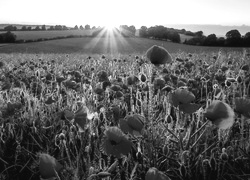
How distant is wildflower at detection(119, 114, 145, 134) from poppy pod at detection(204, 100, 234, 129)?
0.26 meters

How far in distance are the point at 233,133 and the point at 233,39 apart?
2579cm

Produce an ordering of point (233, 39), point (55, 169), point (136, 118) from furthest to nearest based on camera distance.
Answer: point (233, 39) < point (136, 118) < point (55, 169)

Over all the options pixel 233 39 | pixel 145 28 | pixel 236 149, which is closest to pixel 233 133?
pixel 236 149

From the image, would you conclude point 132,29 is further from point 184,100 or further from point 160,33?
point 184,100

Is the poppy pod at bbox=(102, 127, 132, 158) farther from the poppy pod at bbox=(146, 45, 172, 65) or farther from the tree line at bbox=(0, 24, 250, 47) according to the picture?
the tree line at bbox=(0, 24, 250, 47)

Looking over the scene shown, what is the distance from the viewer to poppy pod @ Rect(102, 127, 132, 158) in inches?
40.1

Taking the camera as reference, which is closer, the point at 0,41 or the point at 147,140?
the point at 147,140

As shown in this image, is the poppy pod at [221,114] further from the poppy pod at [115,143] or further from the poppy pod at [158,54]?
the poppy pod at [158,54]

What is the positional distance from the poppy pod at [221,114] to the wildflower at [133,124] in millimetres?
258

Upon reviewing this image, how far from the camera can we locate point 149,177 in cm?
78

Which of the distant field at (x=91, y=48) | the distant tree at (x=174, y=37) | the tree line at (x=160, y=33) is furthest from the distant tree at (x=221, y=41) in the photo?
the tree line at (x=160, y=33)

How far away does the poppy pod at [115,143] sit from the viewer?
3.34 ft

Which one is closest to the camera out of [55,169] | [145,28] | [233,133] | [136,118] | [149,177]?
[149,177]

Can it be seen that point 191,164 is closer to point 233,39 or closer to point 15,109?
point 15,109
